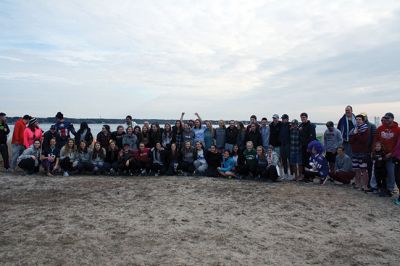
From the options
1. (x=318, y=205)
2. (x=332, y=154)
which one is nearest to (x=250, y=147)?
(x=332, y=154)

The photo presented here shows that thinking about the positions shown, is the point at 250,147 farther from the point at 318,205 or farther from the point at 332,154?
the point at 318,205

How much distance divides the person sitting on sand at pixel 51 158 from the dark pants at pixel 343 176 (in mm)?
7939

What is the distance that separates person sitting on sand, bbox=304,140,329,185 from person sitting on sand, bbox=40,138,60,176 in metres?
7.31

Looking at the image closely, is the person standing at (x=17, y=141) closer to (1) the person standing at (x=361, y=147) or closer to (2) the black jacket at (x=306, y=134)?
(2) the black jacket at (x=306, y=134)

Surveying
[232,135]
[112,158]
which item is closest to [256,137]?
[232,135]

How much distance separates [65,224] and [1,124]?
6.81 metres

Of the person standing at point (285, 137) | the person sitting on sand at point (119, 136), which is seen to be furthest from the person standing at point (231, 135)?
the person sitting on sand at point (119, 136)

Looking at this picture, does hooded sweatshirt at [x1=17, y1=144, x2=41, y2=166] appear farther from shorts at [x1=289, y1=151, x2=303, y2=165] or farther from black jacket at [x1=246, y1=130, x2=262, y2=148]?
shorts at [x1=289, y1=151, x2=303, y2=165]

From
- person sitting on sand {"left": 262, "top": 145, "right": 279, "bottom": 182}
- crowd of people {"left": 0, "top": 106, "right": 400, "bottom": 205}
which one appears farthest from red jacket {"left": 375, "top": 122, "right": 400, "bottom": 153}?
person sitting on sand {"left": 262, "top": 145, "right": 279, "bottom": 182}

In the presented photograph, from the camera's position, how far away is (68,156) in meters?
10.4

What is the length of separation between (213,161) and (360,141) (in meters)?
4.10

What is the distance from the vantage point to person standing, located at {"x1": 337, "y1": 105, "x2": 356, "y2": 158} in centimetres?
956

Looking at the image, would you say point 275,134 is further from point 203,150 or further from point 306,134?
point 203,150

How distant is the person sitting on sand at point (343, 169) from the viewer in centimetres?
930
